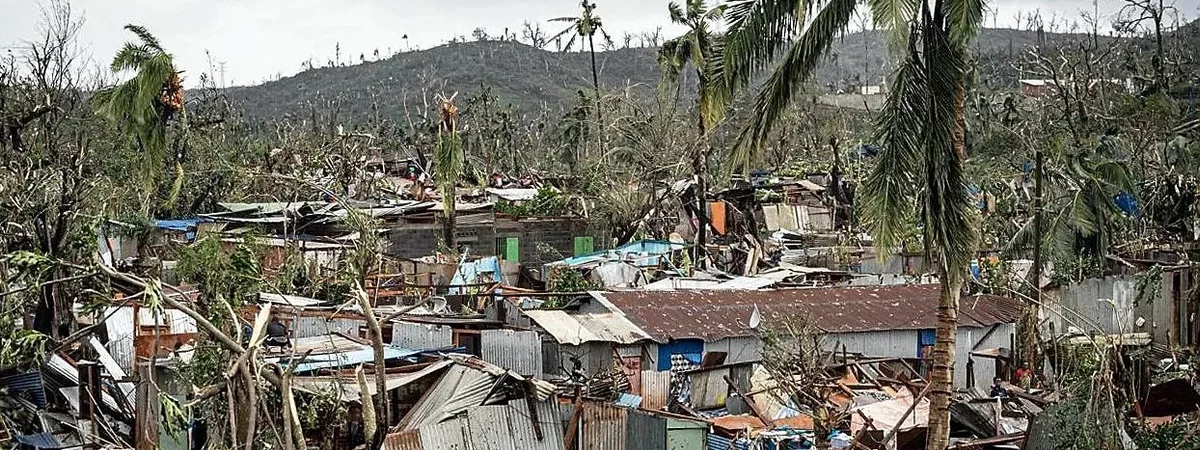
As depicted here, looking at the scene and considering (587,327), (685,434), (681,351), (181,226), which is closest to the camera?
(685,434)

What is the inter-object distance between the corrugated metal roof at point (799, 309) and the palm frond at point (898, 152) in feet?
14.9

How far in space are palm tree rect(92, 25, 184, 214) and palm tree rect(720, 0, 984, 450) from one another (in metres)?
9.73

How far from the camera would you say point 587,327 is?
50.1 feet

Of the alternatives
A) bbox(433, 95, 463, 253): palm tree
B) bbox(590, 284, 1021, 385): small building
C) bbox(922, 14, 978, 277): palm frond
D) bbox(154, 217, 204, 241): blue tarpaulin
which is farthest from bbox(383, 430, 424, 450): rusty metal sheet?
bbox(154, 217, 204, 241): blue tarpaulin

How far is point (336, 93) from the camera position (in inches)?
3322

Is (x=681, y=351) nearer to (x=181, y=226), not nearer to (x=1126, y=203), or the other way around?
(x=1126, y=203)

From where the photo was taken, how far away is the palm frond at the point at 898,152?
10.8 m

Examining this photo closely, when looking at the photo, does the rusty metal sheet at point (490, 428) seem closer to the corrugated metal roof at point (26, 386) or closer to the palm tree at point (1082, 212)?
the corrugated metal roof at point (26, 386)

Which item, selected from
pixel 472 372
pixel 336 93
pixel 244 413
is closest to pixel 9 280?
pixel 244 413

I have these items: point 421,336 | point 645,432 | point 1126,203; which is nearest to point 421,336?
point 421,336

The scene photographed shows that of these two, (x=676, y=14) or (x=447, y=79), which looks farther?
(x=447, y=79)

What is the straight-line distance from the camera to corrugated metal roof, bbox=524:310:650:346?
14.8m

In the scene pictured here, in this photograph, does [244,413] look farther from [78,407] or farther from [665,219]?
[665,219]

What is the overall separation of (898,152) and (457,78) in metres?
72.4
